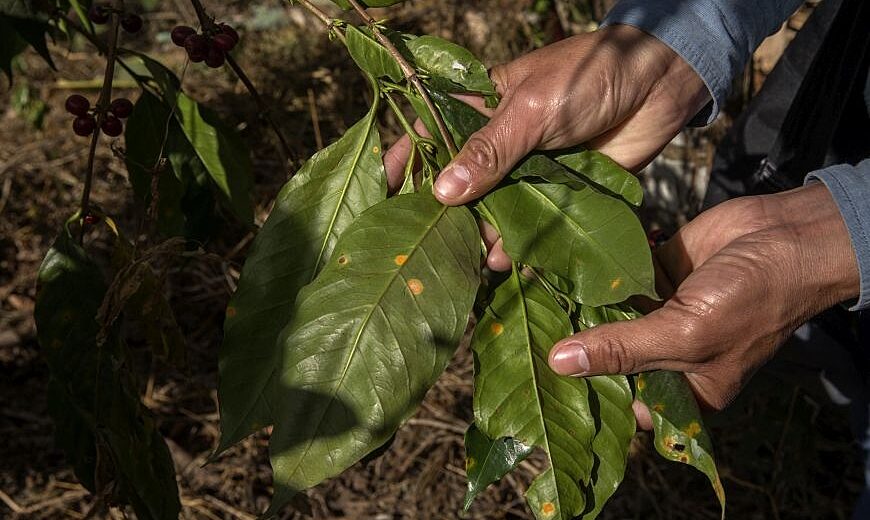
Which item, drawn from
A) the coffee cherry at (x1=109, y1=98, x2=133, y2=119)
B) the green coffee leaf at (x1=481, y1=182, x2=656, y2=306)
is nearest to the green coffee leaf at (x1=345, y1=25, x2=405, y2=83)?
the green coffee leaf at (x1=481, y1=182, x2=656, y2=306)

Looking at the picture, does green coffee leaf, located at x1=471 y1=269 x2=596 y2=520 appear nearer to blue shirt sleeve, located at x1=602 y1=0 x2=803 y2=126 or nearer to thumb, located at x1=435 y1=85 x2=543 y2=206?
thumb, located at x1=435 y1=85 x2=543 y2=206

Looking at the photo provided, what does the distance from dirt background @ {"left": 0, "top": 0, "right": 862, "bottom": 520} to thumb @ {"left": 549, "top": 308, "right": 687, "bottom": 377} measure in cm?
85

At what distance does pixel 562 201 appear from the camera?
1.11 m

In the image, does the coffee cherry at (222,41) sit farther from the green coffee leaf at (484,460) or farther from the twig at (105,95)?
the green coffee leaf at (484,460)

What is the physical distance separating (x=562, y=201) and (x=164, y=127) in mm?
871

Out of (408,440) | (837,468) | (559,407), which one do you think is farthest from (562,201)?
(837,468)

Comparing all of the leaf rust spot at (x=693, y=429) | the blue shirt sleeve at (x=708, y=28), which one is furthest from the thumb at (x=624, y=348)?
the blue shirt sleeve at (x=708, y=28)

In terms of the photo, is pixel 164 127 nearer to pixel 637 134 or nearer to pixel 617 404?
pixel 637 134

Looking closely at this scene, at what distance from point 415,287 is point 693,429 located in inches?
15.5

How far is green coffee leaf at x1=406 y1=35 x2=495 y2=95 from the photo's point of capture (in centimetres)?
119

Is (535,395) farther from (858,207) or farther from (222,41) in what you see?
(222,41)

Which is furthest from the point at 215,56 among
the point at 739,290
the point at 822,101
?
the point at 822,101

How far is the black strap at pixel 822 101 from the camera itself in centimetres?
175

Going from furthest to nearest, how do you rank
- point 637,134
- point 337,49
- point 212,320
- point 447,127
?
1. point 337,49
2. point 212,320
3. point 637,134
4. point 447,127
